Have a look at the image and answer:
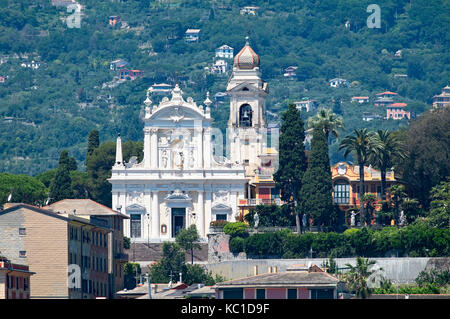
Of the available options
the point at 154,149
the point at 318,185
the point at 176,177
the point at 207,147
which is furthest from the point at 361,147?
the point at 154,149

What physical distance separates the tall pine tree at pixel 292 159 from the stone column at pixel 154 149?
14.6m

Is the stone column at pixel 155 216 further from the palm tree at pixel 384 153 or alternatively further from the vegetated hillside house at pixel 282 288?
the vegetated hillside house at pixel 282 288

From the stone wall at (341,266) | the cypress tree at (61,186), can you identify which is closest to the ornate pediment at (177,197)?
the cypress tree at (61,186)

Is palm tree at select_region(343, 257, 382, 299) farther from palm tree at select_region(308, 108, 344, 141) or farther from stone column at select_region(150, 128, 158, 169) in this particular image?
stone column at select_region(150, 128, 158, 169)

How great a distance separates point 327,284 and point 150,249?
50.6m

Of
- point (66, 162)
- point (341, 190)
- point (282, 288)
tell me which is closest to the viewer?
point (282, 288)

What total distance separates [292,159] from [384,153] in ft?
25.2

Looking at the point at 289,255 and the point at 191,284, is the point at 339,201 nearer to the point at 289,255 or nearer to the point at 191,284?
the point at 289,255

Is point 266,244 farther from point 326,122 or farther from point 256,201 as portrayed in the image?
point 326,122

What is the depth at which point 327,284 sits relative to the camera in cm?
9481

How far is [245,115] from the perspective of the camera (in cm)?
16312

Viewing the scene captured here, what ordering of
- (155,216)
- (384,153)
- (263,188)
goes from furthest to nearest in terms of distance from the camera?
1. (155,216)
2. (263,188)
3. (384,153)

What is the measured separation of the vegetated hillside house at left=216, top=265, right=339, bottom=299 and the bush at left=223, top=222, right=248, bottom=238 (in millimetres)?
42571

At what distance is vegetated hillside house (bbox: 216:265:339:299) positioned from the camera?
94.2 metres
